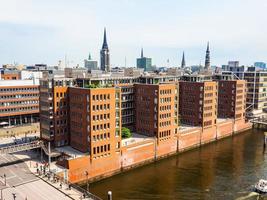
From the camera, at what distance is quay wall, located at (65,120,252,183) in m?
90.4

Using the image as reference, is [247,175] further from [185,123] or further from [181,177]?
[185,123]

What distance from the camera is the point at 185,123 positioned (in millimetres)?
149250

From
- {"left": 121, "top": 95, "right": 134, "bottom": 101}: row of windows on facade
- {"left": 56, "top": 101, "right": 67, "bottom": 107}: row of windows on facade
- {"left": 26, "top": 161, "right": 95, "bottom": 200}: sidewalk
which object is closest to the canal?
{"left": 26, "top": 161, "right": 95, "bottom": 200}: sidewalk

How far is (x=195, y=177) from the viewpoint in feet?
320

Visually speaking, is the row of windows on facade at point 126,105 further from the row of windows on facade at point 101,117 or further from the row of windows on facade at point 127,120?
the row of windows on facade at point 101,117

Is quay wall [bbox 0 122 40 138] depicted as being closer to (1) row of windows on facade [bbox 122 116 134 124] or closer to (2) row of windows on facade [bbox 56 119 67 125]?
(2) row of windows on facade [bbox 56 119 67 125]

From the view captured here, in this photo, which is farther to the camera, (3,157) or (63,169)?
(3,157)

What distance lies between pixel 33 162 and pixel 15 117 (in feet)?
194

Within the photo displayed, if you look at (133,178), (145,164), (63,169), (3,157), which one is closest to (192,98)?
(145,164)

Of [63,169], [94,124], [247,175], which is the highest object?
[94,124]

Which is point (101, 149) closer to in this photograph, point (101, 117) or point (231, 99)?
point (101, 117)

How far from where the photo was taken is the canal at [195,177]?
3329 inches

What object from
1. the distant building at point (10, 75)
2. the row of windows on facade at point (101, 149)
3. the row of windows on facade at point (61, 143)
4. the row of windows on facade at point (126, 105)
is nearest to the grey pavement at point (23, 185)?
the row of windows on facade at point (61, 143)

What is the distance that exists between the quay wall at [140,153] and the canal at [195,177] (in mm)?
2982
